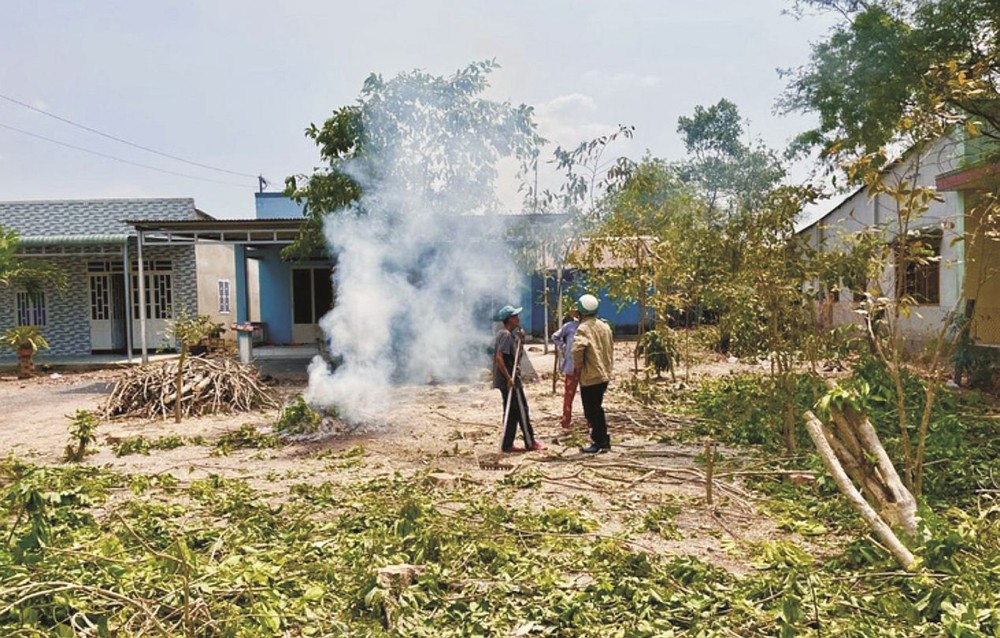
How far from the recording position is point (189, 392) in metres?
10.4

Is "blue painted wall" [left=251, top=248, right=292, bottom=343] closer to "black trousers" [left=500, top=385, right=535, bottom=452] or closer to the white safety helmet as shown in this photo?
"black trousers" [left=500, top=385, right=535, bottom=452]

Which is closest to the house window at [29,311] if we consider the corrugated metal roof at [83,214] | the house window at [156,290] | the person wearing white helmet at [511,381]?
the corrugated metal roof at [83,214]

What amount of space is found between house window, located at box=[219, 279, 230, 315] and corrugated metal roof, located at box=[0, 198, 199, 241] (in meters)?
2.17

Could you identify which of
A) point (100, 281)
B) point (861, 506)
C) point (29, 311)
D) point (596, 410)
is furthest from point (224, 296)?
point (861, 506)

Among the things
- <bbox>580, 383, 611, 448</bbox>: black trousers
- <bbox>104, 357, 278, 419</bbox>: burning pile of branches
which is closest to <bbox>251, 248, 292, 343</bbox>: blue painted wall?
<bbox>104, 357, 278, 419</bbox>: burning pile of branches

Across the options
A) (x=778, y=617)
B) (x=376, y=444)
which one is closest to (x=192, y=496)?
(x=376, y=444)

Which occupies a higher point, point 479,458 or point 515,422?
point 515,422

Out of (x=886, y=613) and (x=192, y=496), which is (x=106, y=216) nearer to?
(x=192, y=496)

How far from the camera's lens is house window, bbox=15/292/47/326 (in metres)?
18.7

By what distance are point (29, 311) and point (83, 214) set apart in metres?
3.01

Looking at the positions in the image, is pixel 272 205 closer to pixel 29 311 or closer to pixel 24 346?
pixel 29 311

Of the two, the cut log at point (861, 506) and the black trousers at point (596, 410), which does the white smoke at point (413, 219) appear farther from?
the cut log at point (861, 506)

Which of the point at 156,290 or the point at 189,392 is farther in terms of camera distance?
the point at 156,290

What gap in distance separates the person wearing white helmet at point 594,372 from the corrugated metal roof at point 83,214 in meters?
15.2
